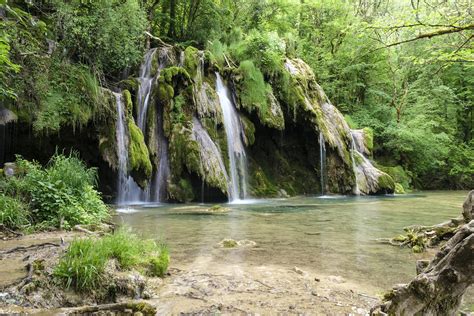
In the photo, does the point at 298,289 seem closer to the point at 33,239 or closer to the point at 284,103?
the point at 33,239

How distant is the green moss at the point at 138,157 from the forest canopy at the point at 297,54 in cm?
150

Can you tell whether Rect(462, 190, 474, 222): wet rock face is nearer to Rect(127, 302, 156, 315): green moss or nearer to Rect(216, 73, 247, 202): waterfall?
Rect(127, 302, 156, 315): green moss

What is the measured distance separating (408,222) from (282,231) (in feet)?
11.6

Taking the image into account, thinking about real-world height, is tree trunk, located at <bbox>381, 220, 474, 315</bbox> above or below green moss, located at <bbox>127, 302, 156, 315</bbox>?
above

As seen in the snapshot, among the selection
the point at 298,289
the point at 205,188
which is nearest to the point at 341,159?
the point at 205,188

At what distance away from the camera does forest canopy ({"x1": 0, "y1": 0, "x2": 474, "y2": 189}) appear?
19.2ft

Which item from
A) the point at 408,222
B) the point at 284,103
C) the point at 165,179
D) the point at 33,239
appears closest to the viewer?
the point at 33,239

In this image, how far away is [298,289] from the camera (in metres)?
4.02

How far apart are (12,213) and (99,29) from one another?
7.10 m

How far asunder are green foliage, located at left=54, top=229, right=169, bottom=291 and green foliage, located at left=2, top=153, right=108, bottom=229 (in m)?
2.65

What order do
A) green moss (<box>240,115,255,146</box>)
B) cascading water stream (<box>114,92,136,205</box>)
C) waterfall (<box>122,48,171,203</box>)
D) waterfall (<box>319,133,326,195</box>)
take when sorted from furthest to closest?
waterfall (<box>319,133,326,195</box>)
green moss (<box>240,115,255,146</box>)
waterfall (<box>122,48,171,203</box>)
cascading water stream (<box>114,92,136,205</box>)

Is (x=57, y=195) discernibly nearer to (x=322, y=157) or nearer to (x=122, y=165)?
(x=122, y=165)

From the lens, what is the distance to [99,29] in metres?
11.4

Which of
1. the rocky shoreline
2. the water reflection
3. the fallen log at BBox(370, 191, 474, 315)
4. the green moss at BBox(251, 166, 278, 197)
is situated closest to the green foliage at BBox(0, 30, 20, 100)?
the rocky shoreline
